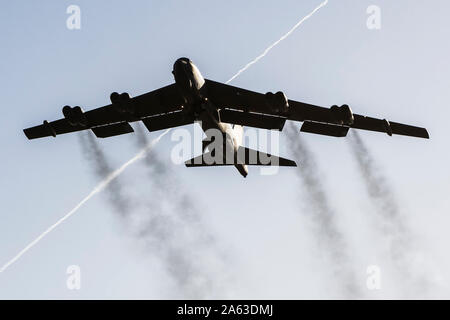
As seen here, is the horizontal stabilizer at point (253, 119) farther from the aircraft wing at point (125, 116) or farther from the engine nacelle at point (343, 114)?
the engine nacelle at point (343, 114)

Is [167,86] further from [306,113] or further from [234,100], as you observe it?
[306,113]

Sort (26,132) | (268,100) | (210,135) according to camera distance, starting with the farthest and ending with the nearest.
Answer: (26,132) < (210,135) < (268,100)

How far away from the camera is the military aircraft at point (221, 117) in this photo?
37.0m

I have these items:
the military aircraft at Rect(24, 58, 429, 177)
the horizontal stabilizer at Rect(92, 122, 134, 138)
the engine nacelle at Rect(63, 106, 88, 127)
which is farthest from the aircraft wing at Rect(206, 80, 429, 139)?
the engine nacelle at Rect(63, 106, 88, 127)

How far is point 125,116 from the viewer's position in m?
39.9

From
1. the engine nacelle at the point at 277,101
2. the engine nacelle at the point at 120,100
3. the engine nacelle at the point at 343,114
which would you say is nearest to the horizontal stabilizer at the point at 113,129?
the engine nacelle at the point at 120,100

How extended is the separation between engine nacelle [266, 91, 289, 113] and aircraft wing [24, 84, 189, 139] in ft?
17.0

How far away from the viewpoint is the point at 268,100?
3478cm

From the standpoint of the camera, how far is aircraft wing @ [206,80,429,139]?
3747cm

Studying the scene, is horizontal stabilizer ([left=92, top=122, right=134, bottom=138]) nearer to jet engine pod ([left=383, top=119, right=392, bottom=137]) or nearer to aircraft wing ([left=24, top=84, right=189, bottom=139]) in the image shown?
aircraft wing ([left=24, top=84, right=189, bottom=139])

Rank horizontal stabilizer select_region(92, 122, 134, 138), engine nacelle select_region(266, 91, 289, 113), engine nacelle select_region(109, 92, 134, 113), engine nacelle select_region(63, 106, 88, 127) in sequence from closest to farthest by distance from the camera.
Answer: engine nacelle select_region(266, 91, 289, 113) → engine nacelle select_region(109, 92, 134, 113) → engine nacelle select_region(63, 106, 88, 127) → horizontal stabilizer select_region(92, 122, 134, 138)
